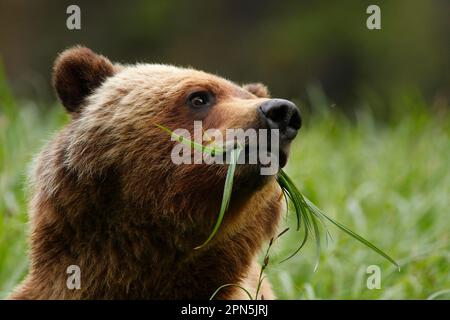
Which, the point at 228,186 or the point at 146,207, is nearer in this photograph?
the point at 228,186

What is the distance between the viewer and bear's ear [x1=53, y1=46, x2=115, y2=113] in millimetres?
4477

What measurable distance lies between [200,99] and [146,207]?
60cm

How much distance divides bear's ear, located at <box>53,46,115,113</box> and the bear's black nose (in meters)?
1.19

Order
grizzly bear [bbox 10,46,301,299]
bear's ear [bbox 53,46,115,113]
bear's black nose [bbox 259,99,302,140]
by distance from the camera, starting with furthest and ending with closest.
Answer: bear's ear [bbox 53,46,115,113] < grizzly bear [bbox 10,46,301,299] < bear's black nose [bbox 259,99,302,140]

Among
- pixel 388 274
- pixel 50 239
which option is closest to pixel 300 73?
pixel 388 274

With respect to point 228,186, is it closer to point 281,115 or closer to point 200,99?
point 281,115

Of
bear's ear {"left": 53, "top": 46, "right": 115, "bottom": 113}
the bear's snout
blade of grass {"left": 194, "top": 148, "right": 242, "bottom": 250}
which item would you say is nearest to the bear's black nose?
the bear's snout

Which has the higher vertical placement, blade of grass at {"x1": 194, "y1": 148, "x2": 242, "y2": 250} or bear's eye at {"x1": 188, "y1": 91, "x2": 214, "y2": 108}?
bear's eye at {"x1": 188, "y1": 91, "x2": 214, "y2": 108}

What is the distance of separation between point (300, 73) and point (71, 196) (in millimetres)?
13976

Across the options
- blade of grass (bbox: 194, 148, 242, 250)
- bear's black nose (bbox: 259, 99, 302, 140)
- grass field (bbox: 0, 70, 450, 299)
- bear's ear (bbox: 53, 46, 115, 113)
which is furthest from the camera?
grass field (bbox: 0, 70, 450, 299)

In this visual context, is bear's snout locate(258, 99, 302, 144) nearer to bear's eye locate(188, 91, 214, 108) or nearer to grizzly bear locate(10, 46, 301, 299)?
grizzly bear locate(10, 46, 301, 299)

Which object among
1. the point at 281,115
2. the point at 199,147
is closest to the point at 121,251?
the point at 199,147

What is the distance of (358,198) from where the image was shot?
256 inches

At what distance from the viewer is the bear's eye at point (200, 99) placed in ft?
13.5
